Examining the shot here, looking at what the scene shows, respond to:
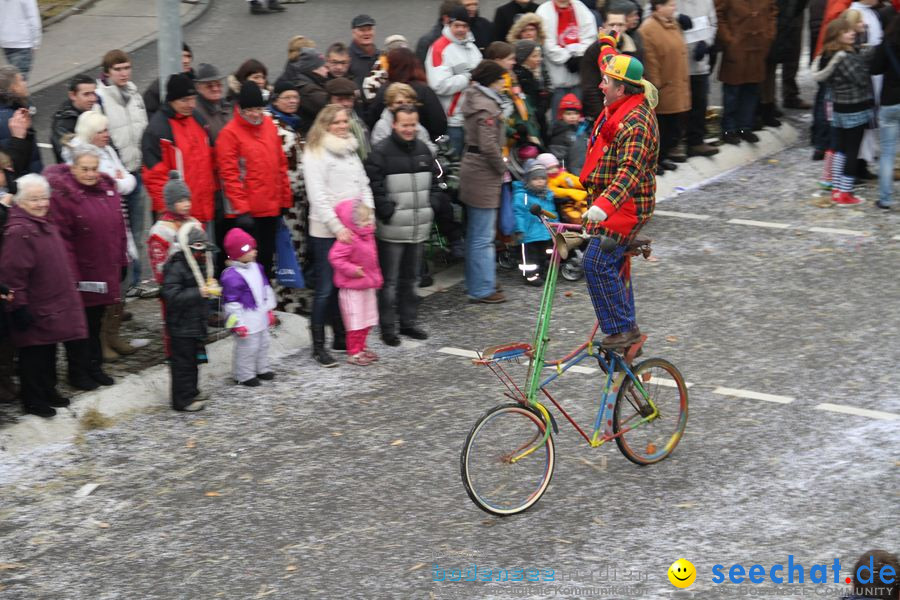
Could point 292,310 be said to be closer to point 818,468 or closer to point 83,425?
point 83,425

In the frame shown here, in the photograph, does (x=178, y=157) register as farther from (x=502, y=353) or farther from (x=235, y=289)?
(x=502, y=353)

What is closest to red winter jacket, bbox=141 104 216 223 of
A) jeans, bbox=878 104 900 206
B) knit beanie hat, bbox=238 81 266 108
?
knit beanie hat, bbox=238 81 266 108

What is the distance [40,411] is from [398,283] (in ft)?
10.0

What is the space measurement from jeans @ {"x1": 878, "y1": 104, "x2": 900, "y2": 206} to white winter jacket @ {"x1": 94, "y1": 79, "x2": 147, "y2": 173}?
23.4ft

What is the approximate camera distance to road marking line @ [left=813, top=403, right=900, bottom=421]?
27.1 ft

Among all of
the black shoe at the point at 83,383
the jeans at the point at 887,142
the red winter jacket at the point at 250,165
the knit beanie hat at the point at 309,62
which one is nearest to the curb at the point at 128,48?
the knit beanie hat at the point at 309,62

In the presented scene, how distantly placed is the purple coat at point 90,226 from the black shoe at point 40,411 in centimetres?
82

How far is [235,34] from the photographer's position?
64.7ft

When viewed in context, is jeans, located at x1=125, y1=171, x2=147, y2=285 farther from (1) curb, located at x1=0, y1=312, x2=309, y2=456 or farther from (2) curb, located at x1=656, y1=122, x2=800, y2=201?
(2) curb, located at x1=656, y1=122, x2=800, y2=201

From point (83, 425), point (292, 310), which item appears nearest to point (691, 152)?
point (292, 310)

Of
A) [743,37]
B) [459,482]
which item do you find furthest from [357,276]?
[743,37]

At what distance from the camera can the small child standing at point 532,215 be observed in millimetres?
10906

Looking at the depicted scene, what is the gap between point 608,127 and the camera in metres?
7.57

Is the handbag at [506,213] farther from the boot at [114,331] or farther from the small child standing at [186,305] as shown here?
the boot at [114,331]
